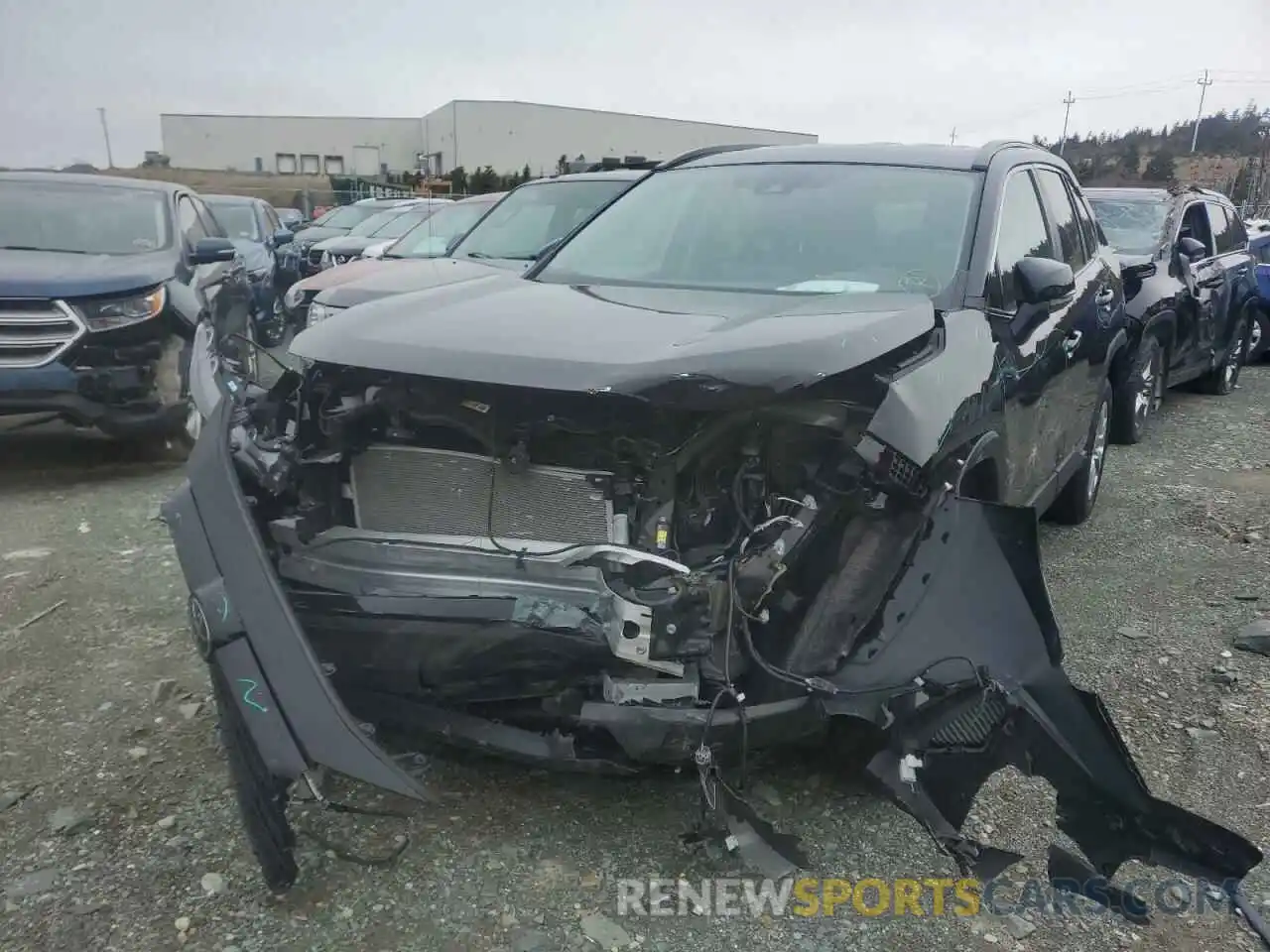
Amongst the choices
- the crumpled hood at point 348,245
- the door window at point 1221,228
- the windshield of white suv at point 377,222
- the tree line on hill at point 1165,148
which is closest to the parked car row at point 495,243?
the crumpled hood at point 348,245

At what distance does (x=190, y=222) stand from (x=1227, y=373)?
28.9 feet

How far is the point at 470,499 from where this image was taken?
2885 millimetres

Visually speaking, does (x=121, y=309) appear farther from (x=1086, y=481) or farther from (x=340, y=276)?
(x=1086, y=481)

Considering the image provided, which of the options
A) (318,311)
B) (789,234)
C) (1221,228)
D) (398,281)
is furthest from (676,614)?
(1221,228)

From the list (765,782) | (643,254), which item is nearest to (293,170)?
(643,254)

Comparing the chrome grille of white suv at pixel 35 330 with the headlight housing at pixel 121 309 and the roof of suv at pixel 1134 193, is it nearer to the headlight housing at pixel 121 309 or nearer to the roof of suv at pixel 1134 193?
the headlight housing at pixel 121 309

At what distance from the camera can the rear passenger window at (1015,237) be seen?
3602mm

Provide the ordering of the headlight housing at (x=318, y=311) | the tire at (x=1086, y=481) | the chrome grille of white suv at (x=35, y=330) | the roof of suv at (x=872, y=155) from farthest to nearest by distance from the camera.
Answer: the headlight housing at (x=318, y=311)
the chrome grille of white suv at (x=35, y=330)
the tire at (x=1086, y=481)
the roof of suv at (x=872, y=155)

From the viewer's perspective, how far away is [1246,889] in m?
2.70

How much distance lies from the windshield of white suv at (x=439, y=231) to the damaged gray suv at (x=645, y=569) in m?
5.60

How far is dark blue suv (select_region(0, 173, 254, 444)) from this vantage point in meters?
5.91

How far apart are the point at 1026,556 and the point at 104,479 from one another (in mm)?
5400

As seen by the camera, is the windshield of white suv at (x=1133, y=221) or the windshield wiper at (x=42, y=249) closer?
the windshield wiper at (x=42, y=249)

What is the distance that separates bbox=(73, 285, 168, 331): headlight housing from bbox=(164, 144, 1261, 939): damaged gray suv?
350cm
